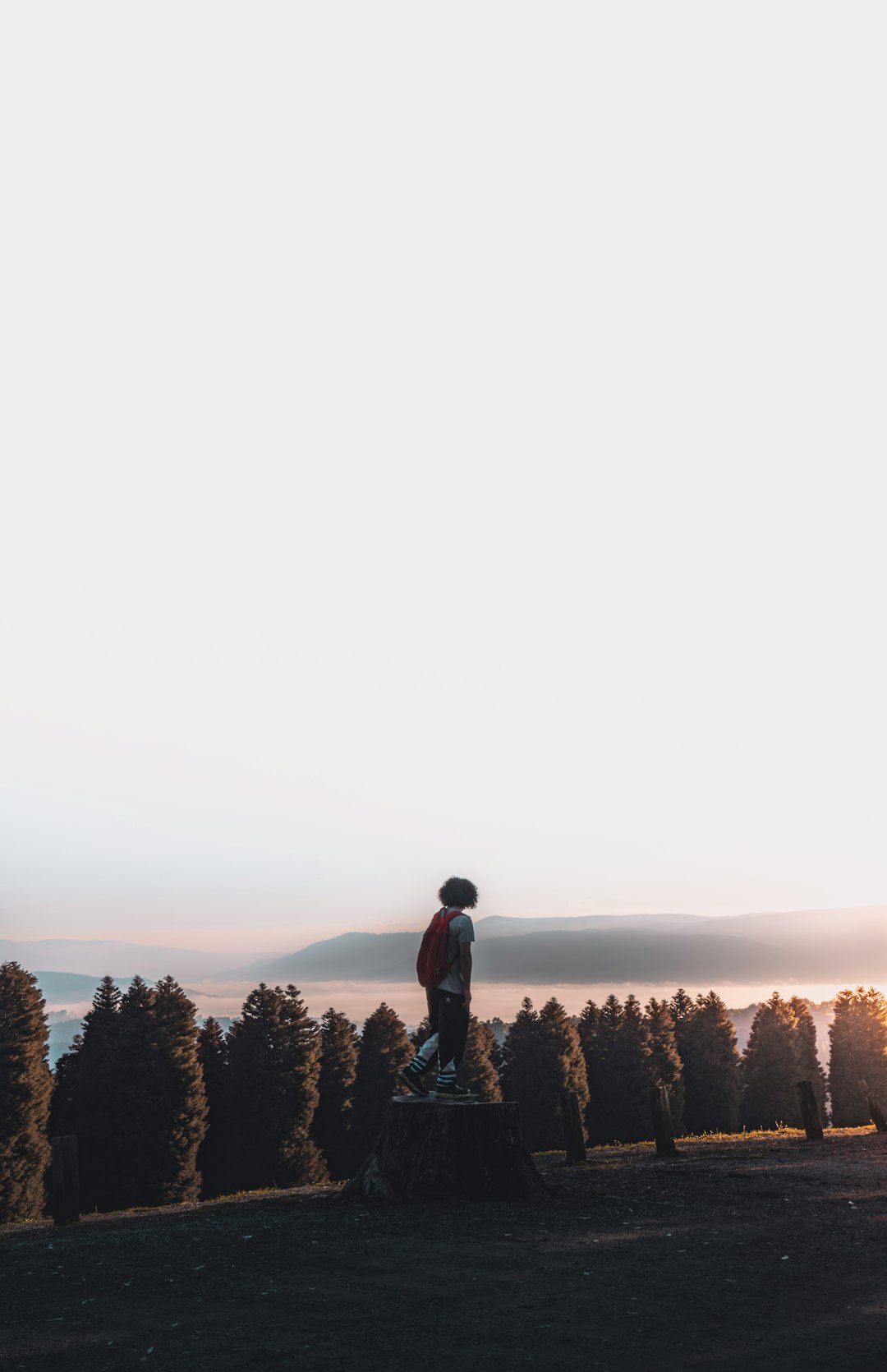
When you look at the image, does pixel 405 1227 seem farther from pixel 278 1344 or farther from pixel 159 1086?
pixel 159 1086

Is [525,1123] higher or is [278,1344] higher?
[278,1344]

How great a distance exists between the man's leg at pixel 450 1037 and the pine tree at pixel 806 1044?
5632 cm

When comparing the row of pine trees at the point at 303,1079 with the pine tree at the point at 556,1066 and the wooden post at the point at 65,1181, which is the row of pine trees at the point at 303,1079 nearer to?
the pine tree at the point at 556,1066

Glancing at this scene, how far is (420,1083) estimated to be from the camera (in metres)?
14.0

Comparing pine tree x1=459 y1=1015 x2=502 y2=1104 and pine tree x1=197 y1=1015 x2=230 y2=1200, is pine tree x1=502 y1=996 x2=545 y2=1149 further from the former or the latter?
pine tree x1=197 y1=1015 x2=230 y2=1200

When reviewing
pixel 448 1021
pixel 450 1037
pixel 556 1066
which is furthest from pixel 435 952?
pixel 556 1066

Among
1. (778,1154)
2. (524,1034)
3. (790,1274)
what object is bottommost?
(524,1034)

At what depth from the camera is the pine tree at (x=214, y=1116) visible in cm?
4769

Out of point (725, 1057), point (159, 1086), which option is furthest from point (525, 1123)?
point (159, 1086)

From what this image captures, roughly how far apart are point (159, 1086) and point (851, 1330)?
39.9 m

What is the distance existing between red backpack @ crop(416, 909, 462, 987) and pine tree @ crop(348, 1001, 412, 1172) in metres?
39.3

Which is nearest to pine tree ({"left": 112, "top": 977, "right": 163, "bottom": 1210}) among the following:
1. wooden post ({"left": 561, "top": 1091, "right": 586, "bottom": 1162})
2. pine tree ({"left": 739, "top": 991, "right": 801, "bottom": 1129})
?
wooden post ({"left": 561, "top": 1091, "right": 586, "bottom": 1162})

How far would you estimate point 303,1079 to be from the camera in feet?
161

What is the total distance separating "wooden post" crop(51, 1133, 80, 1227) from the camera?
13.6m
